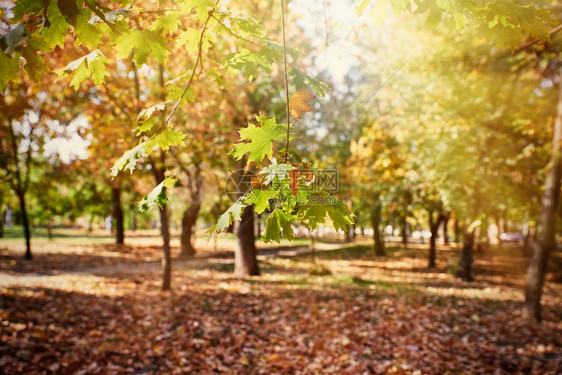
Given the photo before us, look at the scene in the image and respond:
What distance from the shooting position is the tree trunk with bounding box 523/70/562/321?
6973 mm

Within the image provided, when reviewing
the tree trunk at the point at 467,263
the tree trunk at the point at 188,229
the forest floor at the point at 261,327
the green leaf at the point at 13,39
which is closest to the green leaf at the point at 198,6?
the green leaf at the point at 13,39

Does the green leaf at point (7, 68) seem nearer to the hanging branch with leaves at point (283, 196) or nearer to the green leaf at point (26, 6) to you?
the green leaf at point (26, 6)

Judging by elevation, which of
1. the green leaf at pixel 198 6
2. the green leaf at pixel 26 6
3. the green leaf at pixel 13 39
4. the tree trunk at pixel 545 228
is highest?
the green leaf at pixel 198 6

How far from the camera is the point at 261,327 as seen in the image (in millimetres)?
6414

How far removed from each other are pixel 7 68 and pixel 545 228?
375 inches

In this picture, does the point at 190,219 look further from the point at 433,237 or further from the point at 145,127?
the point at 145,127

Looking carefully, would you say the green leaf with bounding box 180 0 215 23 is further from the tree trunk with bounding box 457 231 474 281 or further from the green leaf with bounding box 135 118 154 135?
the tree trunk with bounding box 457 231 474 281

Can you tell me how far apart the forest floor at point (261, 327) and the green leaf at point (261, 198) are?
13.3 feet

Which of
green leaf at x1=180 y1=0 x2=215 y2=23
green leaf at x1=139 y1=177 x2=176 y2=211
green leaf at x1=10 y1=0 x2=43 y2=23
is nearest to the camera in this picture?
green leaf at x1=10 y1=0 x2=43 y2=23

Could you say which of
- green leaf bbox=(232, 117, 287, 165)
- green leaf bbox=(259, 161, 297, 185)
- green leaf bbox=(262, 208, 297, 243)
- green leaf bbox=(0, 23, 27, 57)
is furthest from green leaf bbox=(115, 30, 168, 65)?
green leaf bbox=(262, 208, 297, 243)

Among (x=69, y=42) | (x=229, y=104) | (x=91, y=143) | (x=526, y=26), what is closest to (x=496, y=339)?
(x=526, y=26)

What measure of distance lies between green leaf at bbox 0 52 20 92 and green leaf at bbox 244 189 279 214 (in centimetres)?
149

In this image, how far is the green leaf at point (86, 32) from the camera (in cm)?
173

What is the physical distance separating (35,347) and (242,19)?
5.95 m
